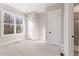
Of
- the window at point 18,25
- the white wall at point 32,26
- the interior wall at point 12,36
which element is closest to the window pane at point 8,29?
the interior wall at point 12,36

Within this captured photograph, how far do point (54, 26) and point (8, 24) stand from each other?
3.03 metres

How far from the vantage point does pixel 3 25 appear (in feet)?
20.0

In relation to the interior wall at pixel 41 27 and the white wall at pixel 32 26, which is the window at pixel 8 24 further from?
the interior wall at pixel 41 27

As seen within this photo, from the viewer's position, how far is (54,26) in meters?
6.17

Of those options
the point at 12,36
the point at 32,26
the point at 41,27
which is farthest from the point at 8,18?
the point at 41,27

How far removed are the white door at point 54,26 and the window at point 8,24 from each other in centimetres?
267

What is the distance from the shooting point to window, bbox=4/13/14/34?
20.9ft

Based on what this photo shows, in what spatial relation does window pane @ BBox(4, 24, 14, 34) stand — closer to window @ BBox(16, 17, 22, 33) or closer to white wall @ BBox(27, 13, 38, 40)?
window @ BBox(16, 17, 22, 33)

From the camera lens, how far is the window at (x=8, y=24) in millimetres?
6379

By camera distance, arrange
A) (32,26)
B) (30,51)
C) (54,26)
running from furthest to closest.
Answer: (32,26) < (54,26) < (30,51)

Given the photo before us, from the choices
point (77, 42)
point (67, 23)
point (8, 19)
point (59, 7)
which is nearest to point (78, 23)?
point (77, 42)

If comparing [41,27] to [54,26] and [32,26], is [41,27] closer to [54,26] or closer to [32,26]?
[32,26]

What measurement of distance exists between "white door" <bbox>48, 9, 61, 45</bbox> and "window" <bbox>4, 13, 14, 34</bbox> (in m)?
2.67

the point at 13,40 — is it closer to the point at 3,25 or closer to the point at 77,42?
the point at 3,25
